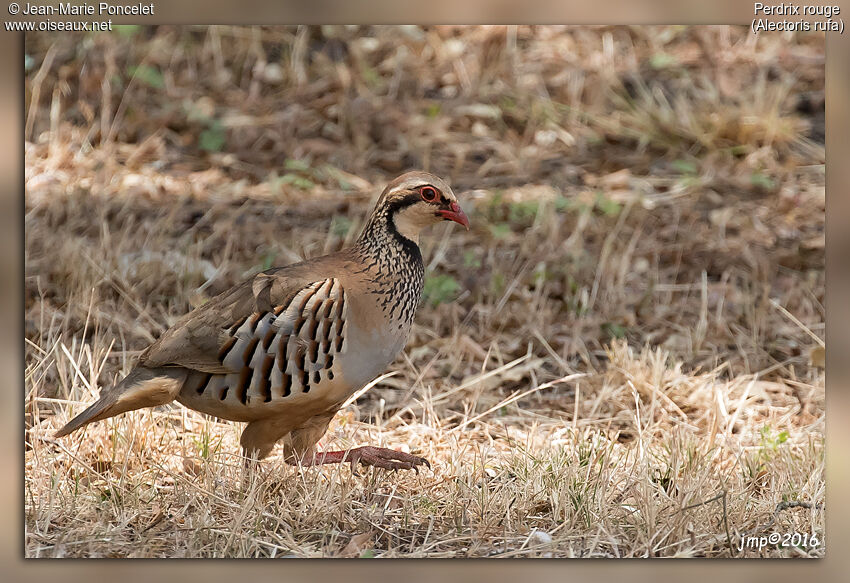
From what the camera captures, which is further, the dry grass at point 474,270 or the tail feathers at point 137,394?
the dry grass at point 474,270

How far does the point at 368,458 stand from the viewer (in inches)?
175

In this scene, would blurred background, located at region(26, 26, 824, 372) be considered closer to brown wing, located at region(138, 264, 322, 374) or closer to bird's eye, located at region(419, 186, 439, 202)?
brown wing, located at region(138, 264, 322, 374)

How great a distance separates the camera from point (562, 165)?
7789 millimetres

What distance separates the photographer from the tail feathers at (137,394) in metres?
4.16

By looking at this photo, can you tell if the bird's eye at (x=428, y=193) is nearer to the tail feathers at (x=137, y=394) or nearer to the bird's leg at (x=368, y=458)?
the bird's leg at (x=368, y=458)

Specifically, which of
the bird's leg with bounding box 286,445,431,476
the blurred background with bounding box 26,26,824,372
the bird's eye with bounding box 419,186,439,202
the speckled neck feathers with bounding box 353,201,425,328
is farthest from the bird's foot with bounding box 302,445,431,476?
the blurred background with bounding box 26,26,824,372

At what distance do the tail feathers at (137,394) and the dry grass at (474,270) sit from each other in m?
0.30

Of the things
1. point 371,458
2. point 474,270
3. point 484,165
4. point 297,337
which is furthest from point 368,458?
point 484,165

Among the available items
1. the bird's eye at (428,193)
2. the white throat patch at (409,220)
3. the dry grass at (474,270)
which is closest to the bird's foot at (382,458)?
the dry grass at (474,270)

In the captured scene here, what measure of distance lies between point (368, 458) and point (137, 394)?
0.91 metres

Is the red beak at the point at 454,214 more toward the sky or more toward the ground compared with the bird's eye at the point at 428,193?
more toward the ground

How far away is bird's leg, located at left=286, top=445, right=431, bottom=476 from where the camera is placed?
4441mm

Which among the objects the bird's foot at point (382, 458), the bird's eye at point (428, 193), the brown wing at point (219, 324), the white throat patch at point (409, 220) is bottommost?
the bird's foot at point (382, 458)

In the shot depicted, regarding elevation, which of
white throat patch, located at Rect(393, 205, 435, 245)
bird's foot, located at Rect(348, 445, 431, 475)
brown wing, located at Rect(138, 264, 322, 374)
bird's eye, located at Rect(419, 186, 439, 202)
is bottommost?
bird's foot, located at Rect(348, 445, 431, 475)
